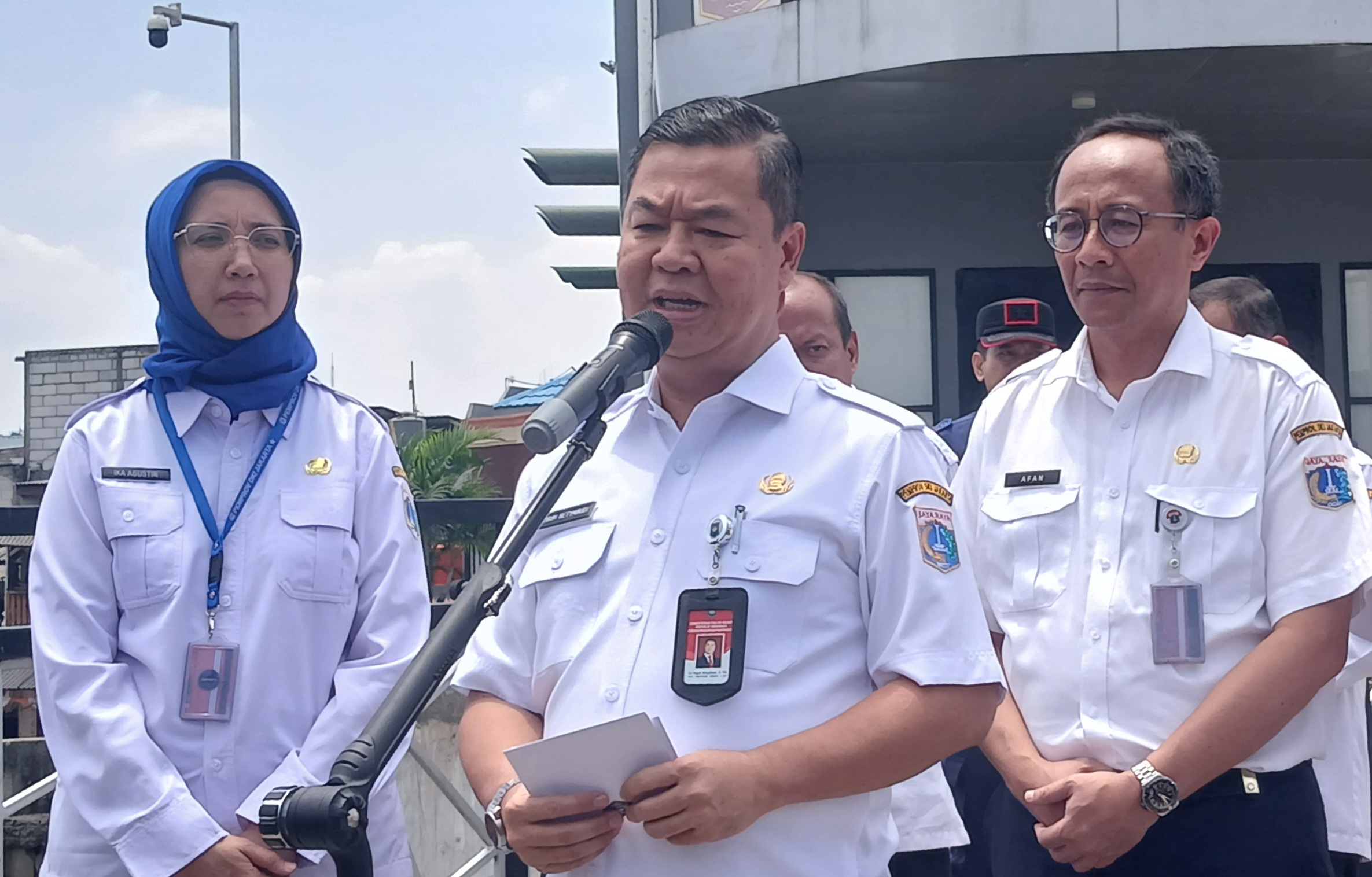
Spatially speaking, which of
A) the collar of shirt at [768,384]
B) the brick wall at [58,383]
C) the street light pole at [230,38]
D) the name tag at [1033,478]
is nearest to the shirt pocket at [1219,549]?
the name tag at [1033,478]

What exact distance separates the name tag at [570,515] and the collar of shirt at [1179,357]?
106 cm

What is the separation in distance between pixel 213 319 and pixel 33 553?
0.56m

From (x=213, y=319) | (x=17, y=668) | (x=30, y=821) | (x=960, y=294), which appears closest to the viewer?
(x=213, y=319)

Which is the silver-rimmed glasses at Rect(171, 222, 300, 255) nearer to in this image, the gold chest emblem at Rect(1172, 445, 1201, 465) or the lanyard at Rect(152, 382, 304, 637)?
the lanyard at Rect(152, 382, 304, 637)

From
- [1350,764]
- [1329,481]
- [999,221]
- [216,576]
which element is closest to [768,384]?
[1329,481]

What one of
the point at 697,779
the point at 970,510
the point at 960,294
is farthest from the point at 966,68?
the point at 697,779

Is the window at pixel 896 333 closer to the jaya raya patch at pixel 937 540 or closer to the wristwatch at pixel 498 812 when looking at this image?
the jaya raya patch at pixel 937 540

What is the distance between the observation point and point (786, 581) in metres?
1.75

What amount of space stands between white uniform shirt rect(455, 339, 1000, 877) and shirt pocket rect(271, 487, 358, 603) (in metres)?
0.63

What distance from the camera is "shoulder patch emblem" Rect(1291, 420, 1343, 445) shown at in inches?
90.7

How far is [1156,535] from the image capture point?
2.32 m

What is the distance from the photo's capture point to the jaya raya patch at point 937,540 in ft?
5.81

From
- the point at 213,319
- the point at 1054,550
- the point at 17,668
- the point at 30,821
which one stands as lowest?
the point at 30,821

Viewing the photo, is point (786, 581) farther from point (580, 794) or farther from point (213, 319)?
point (213, 319)
